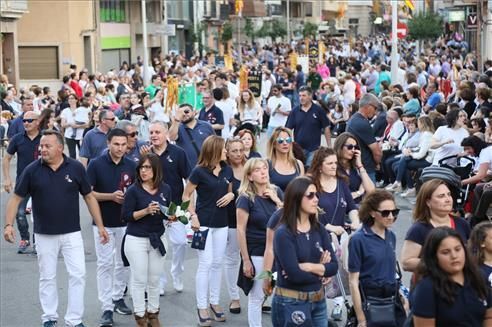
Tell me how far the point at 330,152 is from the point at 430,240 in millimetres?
3561

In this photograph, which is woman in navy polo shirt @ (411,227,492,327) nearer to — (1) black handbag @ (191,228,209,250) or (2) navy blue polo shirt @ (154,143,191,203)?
(1) black handbag @ (191,228,209,250)

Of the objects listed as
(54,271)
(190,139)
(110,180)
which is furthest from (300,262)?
(190,139)

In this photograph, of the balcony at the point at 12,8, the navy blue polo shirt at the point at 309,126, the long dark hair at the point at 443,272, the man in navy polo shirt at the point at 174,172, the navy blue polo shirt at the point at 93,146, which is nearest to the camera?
the long dark hair at the point at 443,272

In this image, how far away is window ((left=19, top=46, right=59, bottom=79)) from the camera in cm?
4600

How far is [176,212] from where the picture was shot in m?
9.81

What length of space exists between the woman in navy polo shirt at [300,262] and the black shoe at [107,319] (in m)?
3.17

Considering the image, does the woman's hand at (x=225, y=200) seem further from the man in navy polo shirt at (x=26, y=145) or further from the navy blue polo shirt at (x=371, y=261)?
the man in navy polo shirt at (x=26, y=145)

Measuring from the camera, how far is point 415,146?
18141 millimetres

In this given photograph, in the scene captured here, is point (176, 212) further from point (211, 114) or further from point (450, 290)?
point (211, 114)

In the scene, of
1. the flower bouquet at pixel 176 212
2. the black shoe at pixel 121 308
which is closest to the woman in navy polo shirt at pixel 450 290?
the flower bouquet at pixel 176 212

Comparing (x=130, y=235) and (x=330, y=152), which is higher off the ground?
(x=330, y=152)

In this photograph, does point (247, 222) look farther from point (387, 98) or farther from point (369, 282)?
point (387, 98)

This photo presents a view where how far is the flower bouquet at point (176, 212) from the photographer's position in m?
9.77

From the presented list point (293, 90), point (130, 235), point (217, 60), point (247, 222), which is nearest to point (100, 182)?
point (130, 235)
